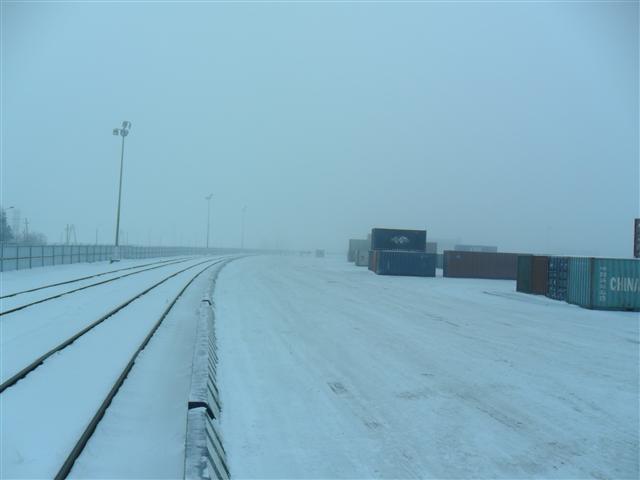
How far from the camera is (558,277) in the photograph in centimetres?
3381

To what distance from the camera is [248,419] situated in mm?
8492

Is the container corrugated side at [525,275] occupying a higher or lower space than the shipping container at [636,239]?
lower

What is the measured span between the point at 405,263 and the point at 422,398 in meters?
45.5

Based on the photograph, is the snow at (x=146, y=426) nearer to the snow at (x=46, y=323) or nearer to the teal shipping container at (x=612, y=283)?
the snow at (x=46, y=323)

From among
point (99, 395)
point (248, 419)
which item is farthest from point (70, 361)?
point (248, 419)

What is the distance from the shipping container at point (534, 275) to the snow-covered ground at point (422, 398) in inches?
632

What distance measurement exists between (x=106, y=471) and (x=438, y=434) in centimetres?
476

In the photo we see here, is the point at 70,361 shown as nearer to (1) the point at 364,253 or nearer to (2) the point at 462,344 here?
(2) the point at 462,344

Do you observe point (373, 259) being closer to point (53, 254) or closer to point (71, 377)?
point (53, 254)

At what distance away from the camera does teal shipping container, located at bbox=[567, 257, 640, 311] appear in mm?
29359

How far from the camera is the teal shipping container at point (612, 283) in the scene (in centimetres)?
2936

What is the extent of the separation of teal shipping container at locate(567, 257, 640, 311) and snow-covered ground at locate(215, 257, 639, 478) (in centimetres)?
945

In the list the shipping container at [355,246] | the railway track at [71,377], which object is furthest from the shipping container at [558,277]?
the shipping container at [355,246]

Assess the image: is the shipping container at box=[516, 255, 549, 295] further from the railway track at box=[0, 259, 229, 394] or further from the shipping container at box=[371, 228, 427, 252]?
the railway track at box=[0, 259, 229, 394]
